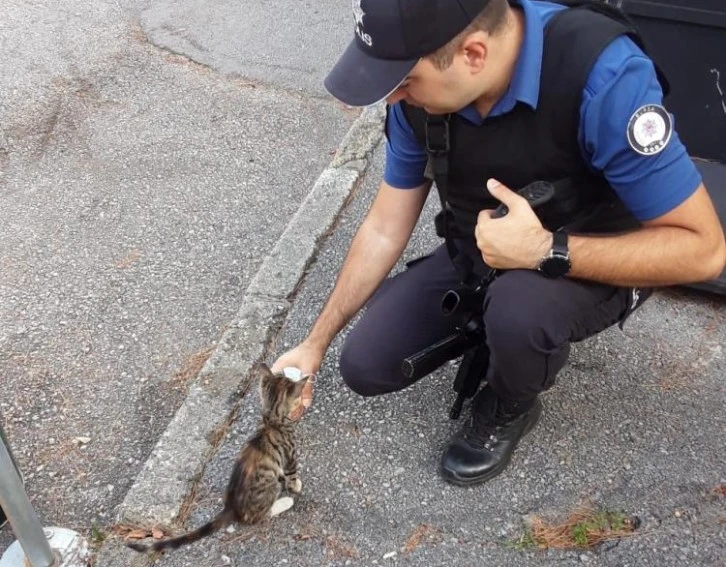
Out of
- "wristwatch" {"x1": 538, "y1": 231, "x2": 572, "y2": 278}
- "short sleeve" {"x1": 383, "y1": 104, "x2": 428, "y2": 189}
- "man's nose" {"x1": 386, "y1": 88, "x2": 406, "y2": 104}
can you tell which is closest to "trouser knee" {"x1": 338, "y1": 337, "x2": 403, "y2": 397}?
"short sleeve" {"x1": 383, "y1": 104, "x2": 428, "y2": 189}

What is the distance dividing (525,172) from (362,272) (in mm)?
690

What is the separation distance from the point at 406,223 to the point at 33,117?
3381mm

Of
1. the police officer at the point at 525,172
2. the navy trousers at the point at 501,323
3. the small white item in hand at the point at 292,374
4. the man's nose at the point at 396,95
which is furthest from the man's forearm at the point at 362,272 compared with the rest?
the man's nose at the point at 396,95

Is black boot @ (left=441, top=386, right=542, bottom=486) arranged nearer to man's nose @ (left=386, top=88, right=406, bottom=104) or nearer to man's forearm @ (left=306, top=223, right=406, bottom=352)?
man's forearm @ (left=306, top=223, right=406, bottom=352)

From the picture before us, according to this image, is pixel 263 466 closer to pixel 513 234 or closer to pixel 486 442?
pixel 486 442

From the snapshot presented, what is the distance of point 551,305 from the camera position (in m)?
2.38

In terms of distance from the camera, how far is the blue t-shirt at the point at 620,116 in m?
2.13

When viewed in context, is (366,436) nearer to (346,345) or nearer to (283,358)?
(346,345)

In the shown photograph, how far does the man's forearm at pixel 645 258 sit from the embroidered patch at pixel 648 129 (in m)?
0.26

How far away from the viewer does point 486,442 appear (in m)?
2.75

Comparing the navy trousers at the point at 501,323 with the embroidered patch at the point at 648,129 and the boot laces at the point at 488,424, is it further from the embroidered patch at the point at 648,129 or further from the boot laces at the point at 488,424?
the embroidered patch at the point at 648,129

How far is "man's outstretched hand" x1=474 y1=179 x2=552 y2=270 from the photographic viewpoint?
2.26m

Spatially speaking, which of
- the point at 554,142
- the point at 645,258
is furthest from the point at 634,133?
the point at 645,258

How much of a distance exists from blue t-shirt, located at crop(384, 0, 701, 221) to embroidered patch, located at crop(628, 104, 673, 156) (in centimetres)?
2
